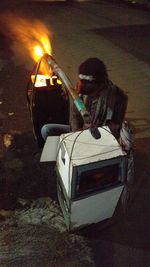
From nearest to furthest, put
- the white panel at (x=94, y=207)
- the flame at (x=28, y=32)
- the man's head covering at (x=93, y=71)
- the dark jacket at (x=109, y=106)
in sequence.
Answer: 1. the white panel at (x=94, y=207)
2. the man's head covering at (x=93, y=71)
3. the dark jacket at (x=109, y=106)
4. the flame at (x=28, y=32)

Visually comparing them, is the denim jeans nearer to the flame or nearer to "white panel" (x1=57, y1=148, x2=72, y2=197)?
"white panel" (x1=57, y1=148, x2=72, y2=197)

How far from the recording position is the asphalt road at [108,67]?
4.18m

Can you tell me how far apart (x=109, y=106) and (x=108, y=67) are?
5.30 m

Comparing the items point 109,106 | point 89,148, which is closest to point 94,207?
point 89,148

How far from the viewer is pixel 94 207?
152 inches

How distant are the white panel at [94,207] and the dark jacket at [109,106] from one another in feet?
2.82

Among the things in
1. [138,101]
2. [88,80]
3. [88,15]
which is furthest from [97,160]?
[88,15]

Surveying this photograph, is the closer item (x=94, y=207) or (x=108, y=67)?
(x=94, y=207)

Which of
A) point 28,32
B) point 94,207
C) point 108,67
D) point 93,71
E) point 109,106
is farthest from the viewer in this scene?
Result: point 28,32

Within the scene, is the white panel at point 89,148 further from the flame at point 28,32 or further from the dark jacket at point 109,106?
the flame at point 28,32

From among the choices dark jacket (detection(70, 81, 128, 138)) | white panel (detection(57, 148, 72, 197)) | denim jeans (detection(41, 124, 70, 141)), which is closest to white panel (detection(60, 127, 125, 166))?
white panel (detection(57, 148, 72, 197))

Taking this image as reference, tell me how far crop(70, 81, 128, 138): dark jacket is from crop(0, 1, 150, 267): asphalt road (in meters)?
1.10

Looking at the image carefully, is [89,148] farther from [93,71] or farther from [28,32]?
[28,32]

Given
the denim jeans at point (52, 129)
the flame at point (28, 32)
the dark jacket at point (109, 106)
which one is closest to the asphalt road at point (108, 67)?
the flame at point (28, 32)
